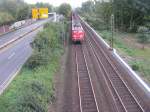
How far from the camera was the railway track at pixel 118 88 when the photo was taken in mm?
24953

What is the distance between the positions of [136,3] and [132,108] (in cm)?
6149

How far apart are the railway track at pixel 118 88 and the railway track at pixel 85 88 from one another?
1.74m

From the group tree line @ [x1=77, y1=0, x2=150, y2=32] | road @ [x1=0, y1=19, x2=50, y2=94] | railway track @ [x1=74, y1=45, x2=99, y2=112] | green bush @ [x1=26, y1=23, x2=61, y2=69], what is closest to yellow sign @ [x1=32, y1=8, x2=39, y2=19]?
road @ [x1=0, y1=19, x2=50, y2=94]

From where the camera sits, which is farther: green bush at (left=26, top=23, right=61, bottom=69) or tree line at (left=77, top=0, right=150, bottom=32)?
tree line at (left=77, top=0, right=150, bottom=32)

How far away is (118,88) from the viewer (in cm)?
2973

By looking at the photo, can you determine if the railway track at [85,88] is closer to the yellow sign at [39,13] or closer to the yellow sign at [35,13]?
the yellow sign at [35,13]

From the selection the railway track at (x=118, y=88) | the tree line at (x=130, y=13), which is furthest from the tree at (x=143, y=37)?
the railway track at (x=118, y=88)

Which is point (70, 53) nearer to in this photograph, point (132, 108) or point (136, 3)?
point (132, 108)

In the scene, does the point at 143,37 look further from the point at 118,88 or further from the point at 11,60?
the point at 118,88

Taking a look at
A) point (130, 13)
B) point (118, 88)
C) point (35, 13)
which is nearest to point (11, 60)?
point (118, 88)

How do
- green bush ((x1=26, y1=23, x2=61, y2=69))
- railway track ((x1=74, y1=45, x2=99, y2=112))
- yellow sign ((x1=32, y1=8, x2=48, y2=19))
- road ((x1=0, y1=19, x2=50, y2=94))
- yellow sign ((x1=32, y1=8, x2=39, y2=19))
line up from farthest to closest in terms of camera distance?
yellow sign ((x1=32, y1=8, x2=48, y2=19)), yellow sign ((x1=32, y1=8, x2=39, y2=19)), green bush ((x1=26, y1=23, x2=61, y2=69)), road ((x1=0, y1=19, x2=50, y2=94)), railway track ((x1=74, y1=45, x2=99, y2=112))

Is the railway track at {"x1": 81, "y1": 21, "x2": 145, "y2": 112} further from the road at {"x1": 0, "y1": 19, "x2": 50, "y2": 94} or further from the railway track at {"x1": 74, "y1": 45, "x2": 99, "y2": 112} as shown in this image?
the road at {"x1": 0, "y1": 19, "x2": 50, "y2": 94}

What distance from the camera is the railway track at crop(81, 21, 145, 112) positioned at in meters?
25.0

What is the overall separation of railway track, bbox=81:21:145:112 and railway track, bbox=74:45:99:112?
68.5 inches
